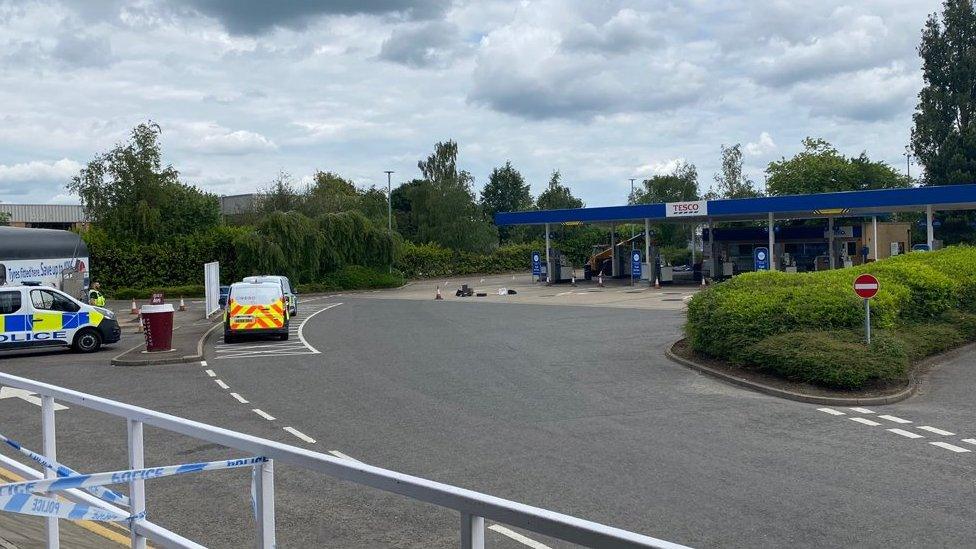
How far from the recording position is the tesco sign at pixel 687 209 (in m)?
45.2

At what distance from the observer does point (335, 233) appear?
52.7m

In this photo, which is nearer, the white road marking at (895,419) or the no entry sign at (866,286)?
the white road marking at (895,419)

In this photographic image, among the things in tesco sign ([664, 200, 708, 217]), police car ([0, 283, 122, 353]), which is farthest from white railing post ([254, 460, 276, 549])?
tesco sign ([664, 200, 708, 217])

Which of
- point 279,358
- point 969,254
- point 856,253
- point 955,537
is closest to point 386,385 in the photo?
point 279,358

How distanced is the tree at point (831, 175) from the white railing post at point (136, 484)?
74.4 m

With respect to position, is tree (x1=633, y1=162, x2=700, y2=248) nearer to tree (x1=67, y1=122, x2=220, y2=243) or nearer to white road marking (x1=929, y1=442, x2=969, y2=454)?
tree (x1=67, y1=122, x2=220, y2=243)

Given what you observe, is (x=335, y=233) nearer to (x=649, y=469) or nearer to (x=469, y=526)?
(x=649, y=469)

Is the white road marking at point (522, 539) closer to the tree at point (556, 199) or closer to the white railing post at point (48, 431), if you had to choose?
the white railing post at point (48, 431)

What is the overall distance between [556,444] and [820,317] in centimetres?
875

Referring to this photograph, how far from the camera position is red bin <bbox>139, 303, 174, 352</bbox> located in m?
20.8

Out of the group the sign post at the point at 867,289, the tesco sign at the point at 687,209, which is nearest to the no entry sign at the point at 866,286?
the sign post at the point at 867,289

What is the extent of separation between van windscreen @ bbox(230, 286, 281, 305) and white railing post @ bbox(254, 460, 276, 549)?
21327 mm

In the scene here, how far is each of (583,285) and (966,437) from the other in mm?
39953

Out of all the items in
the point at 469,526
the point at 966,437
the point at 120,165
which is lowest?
the point at 966,437
